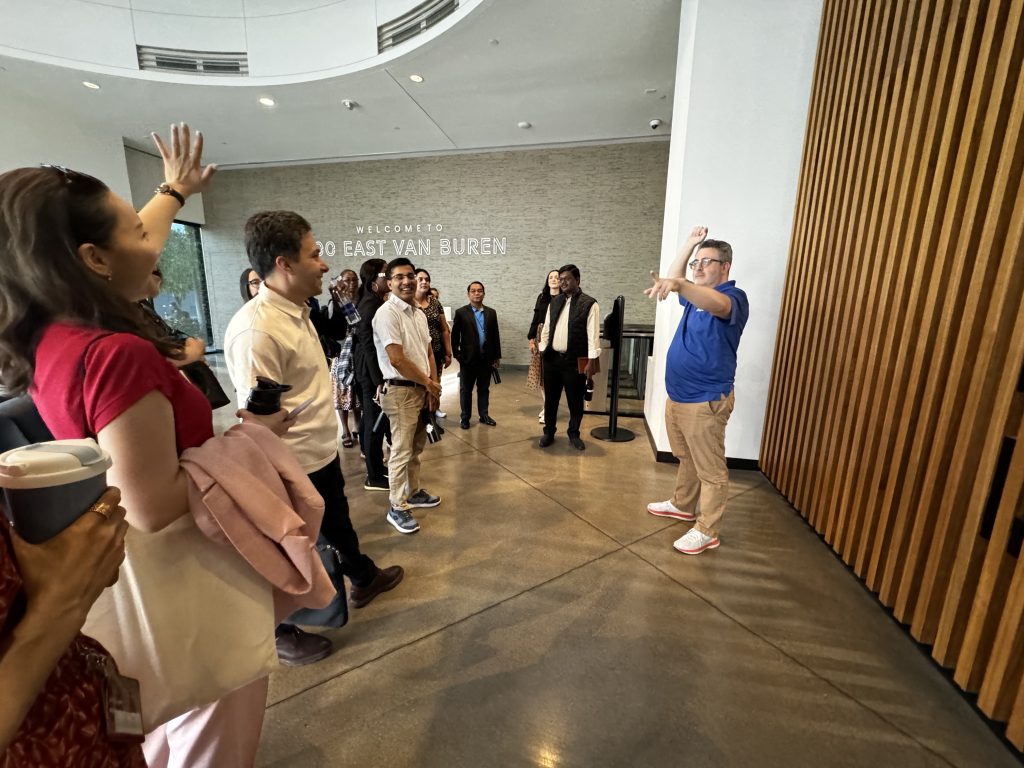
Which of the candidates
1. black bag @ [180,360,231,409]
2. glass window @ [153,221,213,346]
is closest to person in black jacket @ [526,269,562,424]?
black bag @ [180,360,231,409]

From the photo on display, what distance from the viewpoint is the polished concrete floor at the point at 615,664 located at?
1507 mm

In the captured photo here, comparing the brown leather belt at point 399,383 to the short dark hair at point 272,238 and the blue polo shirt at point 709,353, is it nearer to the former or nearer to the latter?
the short dark hair at point 272,238

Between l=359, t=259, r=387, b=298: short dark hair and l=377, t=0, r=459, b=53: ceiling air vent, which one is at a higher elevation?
l=377, t=0, r=459, b=53: ceiling air vent

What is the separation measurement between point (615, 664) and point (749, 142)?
3637 mm

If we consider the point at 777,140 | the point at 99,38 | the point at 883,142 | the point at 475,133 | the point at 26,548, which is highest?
the point at 99,38

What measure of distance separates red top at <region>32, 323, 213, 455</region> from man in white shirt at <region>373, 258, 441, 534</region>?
67.8 inches

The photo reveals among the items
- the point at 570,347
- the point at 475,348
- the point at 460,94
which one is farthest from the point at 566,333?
the point at 460,94

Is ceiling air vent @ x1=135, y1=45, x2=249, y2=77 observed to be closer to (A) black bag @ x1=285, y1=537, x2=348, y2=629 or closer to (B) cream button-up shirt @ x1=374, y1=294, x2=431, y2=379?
(B) cream button-up shirt @ x1=374, y1=294, x2=431, y2=379

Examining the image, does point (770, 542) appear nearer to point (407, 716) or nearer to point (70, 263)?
point (407, 716)

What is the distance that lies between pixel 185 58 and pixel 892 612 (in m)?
8.72

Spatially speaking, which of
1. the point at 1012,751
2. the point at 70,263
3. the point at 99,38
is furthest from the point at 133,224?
the point at 99,38

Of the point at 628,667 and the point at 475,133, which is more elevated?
the point at 475,133

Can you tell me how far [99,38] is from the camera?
5.52 meters

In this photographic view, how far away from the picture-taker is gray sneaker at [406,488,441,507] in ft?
10.3
